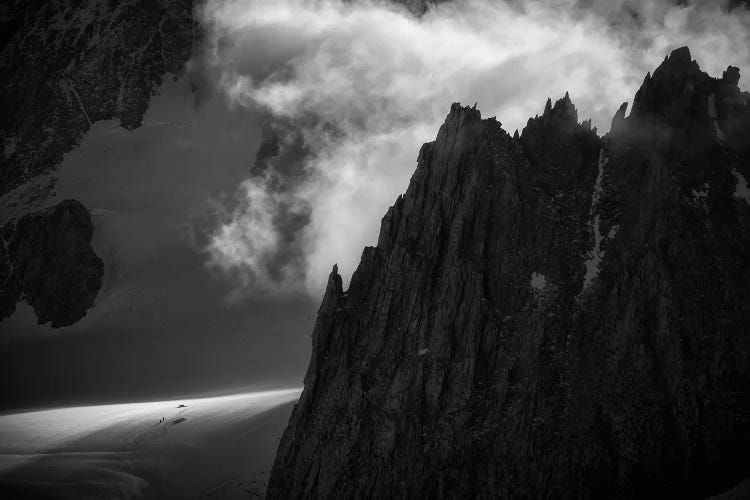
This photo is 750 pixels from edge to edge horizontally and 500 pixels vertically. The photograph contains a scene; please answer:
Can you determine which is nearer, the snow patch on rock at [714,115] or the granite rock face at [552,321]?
the granite rock face at [552,321]

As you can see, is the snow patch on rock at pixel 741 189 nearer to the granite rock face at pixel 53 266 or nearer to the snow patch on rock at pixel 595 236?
the snow patch on rock at pixel 595 236

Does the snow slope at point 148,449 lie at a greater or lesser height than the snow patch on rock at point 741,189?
lesser

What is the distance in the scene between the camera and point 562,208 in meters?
61.4

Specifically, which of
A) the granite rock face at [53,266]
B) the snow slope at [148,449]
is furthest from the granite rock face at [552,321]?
the granite rock face at [53,266]

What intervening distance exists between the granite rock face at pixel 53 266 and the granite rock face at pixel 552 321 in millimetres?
73569

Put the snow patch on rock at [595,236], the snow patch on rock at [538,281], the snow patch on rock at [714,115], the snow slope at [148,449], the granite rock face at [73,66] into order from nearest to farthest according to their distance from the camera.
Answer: the snow patch on rock at [538,281] → the snow patch on rock at [595,236] → the snow patch on rock at [714,115] → the snow slope at [148,449] → the granite rock face at [73,66]

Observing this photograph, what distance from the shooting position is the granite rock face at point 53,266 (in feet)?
392

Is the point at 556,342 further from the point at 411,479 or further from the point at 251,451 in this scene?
the point at 251,451

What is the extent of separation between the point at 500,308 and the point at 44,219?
96619 mm

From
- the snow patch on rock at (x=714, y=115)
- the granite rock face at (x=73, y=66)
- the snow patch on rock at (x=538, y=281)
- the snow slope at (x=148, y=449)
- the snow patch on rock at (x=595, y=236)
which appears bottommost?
the snow slope at (x=148, y=449)

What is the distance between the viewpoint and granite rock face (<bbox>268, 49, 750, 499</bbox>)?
51.4m

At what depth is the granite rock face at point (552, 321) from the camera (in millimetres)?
51375

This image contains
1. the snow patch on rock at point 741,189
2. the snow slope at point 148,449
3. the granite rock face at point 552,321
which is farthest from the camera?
the snow slope at point 148,449

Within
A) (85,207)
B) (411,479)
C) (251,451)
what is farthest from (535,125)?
(85,207)
